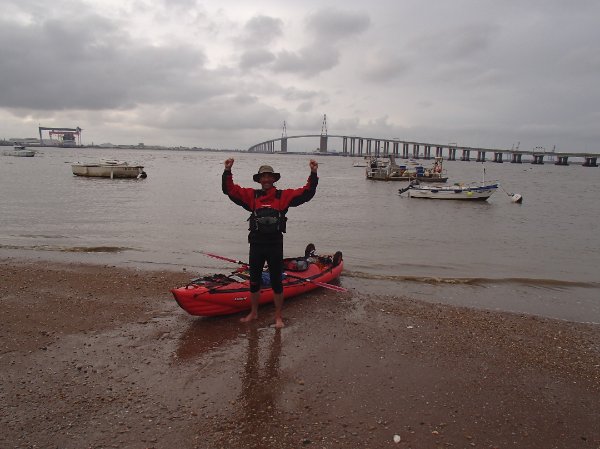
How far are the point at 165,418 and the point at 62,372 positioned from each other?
65.8 inches

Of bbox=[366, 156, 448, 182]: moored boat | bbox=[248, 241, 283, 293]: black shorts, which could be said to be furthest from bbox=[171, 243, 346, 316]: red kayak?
bbox=[366, 156, 448, 182]: moored boat

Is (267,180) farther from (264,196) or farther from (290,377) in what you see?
(290,377)

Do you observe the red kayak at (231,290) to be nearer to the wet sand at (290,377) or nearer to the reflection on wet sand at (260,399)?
the wet sand at (290,377)

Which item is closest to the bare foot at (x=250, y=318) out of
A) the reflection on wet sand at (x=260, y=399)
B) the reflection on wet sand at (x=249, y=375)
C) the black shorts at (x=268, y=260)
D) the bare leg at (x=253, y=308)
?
the bare leg at (x=253, y=308)

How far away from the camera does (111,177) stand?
46375 millimetres

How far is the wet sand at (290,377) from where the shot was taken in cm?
395

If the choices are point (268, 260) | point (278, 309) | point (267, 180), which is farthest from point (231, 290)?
point (267, 180)

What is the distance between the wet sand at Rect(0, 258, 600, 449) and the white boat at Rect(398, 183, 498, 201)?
28.4m

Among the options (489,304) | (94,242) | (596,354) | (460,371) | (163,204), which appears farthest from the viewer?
(163,204)

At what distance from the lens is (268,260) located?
621 centimetres

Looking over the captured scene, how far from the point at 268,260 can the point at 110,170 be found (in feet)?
149

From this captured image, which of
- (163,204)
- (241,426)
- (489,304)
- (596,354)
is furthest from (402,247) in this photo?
(163,204)

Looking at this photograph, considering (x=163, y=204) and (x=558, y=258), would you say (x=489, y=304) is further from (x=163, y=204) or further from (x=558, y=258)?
(x=163, y=204)

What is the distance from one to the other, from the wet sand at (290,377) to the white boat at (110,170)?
138 ft
